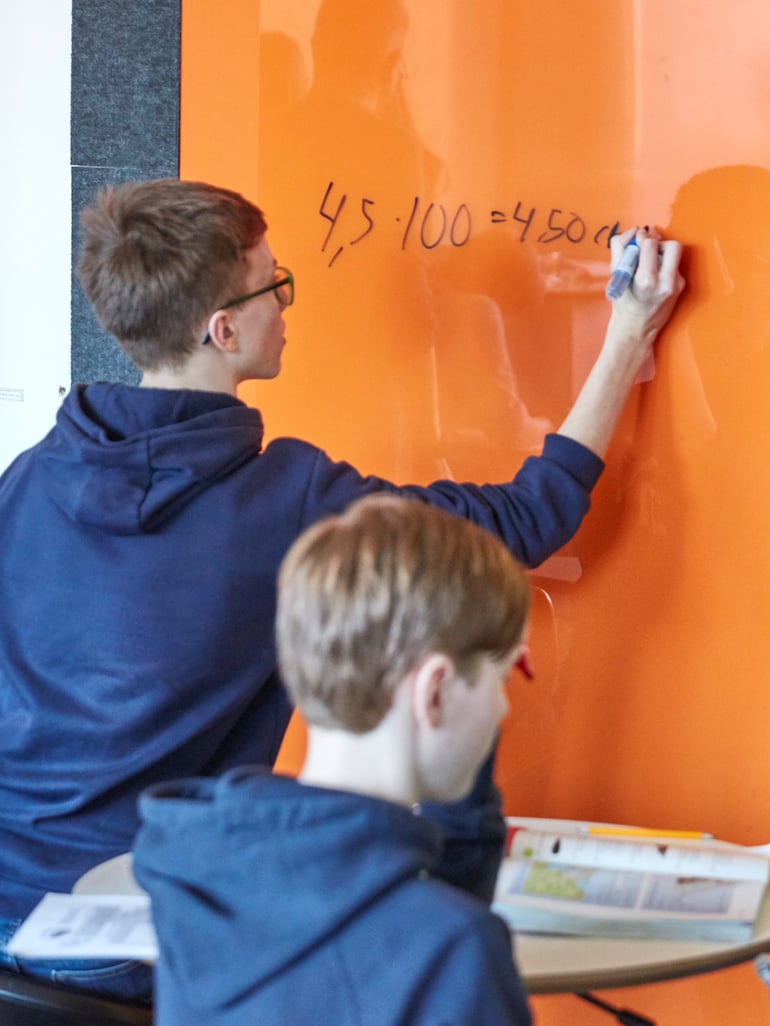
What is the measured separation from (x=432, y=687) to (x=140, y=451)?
1.73 ft

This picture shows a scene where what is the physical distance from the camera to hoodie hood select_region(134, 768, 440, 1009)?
76 cm

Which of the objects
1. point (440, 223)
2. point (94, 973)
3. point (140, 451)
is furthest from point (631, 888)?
point (440, 223)

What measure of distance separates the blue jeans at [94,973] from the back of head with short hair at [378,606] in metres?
0.50

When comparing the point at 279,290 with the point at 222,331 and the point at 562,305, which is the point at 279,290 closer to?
the point at 222,331

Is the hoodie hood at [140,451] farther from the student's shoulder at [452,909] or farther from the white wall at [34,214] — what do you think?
the white wall at [34,214]

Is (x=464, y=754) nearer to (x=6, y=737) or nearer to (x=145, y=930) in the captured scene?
(x=145, y=930)

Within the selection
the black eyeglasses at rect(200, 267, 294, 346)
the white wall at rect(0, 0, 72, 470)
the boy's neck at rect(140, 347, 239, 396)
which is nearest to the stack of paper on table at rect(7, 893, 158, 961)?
the boy's neck at rect(140, 347, 239, 396)

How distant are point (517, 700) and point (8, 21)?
5.11ft

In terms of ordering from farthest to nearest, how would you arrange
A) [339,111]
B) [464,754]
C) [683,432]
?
[339,111]
[683,432]
[464,754]

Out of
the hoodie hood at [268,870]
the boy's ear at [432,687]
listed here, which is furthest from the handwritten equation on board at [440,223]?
the hoodie hood at [268,870]

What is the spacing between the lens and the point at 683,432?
143cm

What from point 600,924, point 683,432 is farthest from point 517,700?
point 600,924

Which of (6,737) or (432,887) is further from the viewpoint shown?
(6,737)

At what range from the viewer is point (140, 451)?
1236 millimetres
